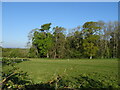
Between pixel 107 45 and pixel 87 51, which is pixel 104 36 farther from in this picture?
pixel 87 51

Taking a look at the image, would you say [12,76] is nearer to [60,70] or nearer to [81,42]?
[60,70]

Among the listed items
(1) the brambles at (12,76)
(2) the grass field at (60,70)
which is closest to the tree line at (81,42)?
(2) the grass field at (60,70)

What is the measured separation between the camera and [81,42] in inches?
933

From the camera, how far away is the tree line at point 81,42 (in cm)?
2268

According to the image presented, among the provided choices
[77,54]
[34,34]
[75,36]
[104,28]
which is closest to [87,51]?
[77,54]

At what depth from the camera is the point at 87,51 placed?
23250 mm

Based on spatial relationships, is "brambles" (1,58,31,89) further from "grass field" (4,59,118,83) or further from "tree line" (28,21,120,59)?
"tree line" (28,21,120,59)

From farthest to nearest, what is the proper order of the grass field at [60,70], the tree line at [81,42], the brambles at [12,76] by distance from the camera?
the tree line at [81,42] → the grass field at [60,70] → the brambles at [12,76]

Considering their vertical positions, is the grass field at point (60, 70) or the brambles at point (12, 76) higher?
the brambles at point (12, 76)

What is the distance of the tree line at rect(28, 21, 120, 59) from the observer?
74.4ft

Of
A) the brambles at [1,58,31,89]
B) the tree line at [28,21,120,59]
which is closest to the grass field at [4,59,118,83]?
the brambles at [1,58,31,89]

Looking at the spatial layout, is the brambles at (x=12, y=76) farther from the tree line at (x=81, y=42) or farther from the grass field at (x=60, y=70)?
the tree line at (x=81, y=42)

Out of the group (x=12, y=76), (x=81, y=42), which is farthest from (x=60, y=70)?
(x=81, y=42)

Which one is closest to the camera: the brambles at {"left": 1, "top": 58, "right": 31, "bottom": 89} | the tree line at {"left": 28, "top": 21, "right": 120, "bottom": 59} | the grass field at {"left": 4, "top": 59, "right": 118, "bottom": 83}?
the brambles at {"left": 1, "top": 58, "right": 31, "bottom": 89}
